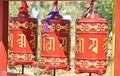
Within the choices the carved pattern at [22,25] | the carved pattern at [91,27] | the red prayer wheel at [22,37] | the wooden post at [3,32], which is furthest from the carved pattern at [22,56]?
the carved pattern at [91,27]

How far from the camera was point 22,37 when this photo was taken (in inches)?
77.2

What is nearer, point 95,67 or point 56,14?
point 95,67

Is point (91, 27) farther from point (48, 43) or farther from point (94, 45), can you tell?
point (48, 43)

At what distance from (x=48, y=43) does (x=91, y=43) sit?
0.79 ft

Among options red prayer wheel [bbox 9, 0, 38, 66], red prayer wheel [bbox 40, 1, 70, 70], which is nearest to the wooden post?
red prayer wheel [bbox 9, 0, 38, 66]

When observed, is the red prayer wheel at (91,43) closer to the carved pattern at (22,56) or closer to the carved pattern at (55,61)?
the carved pattern at (55,61)

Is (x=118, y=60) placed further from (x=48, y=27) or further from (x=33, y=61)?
(x=33, y=61)

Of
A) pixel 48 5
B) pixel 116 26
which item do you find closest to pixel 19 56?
pixel 116 26

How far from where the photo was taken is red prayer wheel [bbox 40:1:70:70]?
5.95 feet

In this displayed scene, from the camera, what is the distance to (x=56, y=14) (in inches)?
72.4

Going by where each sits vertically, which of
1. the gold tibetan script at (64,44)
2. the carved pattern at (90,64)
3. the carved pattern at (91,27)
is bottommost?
the carved pattern at (90,64)

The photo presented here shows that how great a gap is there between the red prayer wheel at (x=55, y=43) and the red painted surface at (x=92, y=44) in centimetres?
12

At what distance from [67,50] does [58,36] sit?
0.09m

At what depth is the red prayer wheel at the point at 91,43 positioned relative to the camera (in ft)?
5.54
